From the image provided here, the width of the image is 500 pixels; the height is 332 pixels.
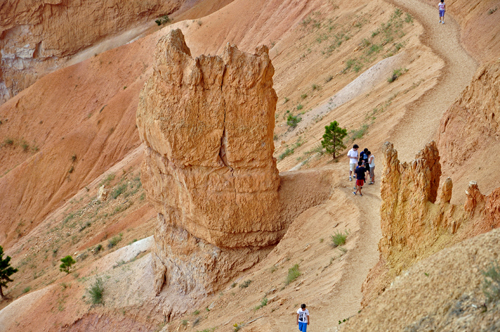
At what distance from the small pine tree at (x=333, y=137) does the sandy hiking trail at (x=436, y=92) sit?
1.85m

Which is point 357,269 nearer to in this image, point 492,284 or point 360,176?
point 360,176

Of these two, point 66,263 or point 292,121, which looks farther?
point 292,121

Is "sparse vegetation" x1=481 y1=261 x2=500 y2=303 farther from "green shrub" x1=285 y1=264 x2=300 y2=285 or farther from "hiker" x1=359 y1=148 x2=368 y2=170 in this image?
"hiker" x1=359 y1=148 x2=368 y2=170

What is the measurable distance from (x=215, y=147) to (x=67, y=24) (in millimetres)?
49084

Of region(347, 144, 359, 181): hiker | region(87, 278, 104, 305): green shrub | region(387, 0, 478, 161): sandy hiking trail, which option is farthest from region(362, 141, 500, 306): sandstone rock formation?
region(87, 278, 104, 305): green shrub

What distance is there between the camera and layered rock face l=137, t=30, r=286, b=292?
1612cm

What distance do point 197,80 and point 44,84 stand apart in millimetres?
43634

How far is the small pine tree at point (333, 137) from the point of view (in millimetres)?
20344

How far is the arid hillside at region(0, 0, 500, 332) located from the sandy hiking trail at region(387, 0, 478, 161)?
8 cm

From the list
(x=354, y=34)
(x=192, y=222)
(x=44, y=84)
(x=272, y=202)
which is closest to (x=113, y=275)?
(x=192, y=222)

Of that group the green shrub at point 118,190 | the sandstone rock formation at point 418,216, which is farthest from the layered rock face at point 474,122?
the green shrub at point 118,190

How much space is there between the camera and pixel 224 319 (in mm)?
14352

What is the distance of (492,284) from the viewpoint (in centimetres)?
682

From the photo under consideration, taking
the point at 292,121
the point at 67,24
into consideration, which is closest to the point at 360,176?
the point at 292,121
